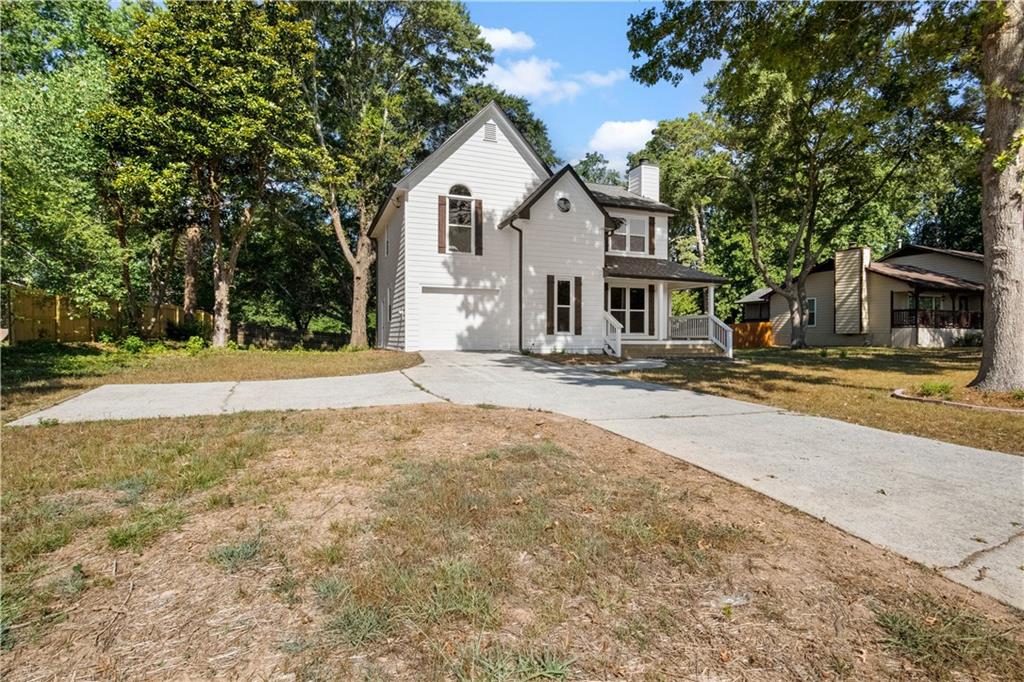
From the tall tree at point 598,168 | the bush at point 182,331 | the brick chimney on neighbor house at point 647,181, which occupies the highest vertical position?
the tall tree at point 598,168

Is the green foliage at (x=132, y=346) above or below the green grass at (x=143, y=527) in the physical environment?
above

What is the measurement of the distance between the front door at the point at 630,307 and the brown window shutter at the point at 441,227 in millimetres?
6589

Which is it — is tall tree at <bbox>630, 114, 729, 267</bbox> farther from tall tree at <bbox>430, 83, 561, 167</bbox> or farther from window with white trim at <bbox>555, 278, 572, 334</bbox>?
window with white trim at <bbox>555, 278, 572, 334</bbox>

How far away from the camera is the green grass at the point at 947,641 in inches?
70.3

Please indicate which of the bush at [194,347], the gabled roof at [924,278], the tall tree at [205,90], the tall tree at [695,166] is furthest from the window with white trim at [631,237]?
the gabled roof at [924,278]

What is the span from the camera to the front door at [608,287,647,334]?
1862 centimetres

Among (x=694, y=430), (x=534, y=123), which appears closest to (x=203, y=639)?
(x=694, y=430)

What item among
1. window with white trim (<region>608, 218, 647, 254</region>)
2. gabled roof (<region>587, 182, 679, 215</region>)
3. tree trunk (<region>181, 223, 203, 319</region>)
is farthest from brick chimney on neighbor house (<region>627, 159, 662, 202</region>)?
tree trunk (<region>181, 223, 203, 319</region>)

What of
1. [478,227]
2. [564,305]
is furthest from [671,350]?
[478,227]

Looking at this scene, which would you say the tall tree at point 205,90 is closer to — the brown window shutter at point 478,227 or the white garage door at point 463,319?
the brown window shutter at point 478,227

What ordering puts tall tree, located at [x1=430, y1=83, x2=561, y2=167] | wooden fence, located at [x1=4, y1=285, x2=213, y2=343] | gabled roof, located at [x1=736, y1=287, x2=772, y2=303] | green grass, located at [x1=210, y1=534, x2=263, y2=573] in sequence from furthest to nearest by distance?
gabled roof, located at [x1=736, y1=287, x2=772, y2=303], tall tree, located at [x1=430, y1=83, x2=561, y2=167], wooden fence, located at [x1=4, y1=285, x2=213, y2=343], green grass, located at [x1=210, y1=534, x2=263, y2=573]

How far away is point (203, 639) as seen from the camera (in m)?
1.93

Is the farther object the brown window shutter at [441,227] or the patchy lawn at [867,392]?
the brown window shutter at [441,227]

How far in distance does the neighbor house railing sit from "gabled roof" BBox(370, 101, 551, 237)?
2345 centimetres
